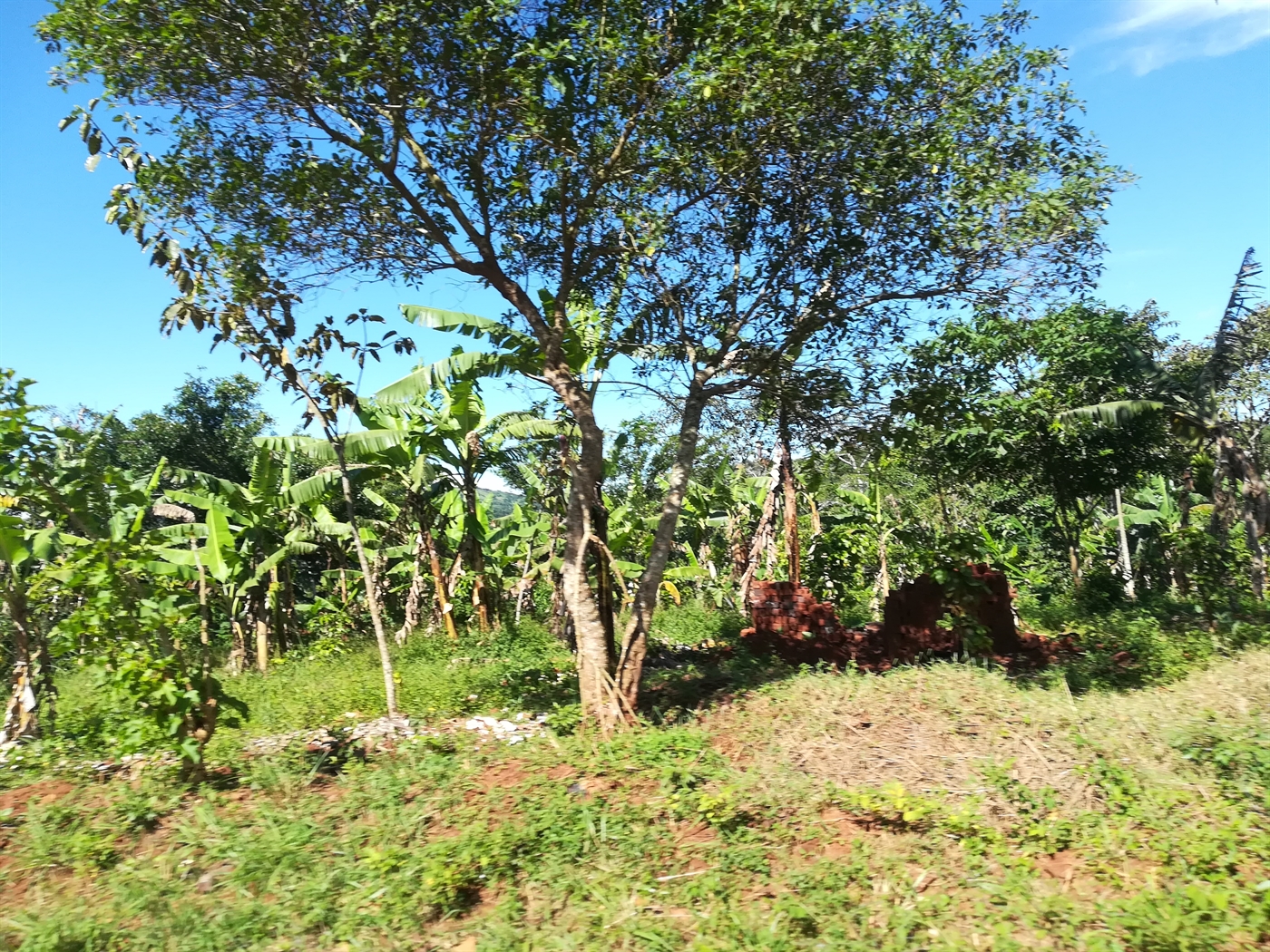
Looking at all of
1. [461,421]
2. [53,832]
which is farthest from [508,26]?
[53,832]

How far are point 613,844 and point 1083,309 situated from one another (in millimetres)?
11485

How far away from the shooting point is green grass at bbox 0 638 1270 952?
4008mm

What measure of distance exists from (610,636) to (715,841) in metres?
2.79

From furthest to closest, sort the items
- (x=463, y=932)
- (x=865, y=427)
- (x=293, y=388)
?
1. (x=865, y=427)
2. (x=293, y=388)
3. (x=463, y=932)

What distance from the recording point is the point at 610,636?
750 centimetres

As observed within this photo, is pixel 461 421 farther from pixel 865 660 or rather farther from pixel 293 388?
pixel 865 660

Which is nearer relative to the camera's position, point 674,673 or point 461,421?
point 674,673

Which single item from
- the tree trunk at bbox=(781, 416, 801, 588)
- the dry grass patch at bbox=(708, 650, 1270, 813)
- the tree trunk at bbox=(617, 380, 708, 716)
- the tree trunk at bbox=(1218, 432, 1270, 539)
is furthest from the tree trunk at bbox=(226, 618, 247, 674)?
the tree trunk at bbox=(1218, 432, 1270, 539)

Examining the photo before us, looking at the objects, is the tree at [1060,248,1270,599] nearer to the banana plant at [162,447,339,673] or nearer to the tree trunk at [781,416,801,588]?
the tree trunk at [781,416,801,588]

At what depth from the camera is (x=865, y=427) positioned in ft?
28.5

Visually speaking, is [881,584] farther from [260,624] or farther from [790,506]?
[260,624]

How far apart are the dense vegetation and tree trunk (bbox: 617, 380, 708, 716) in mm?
33

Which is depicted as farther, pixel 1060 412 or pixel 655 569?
pixel 1060 412

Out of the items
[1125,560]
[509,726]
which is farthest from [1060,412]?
[509,726]
